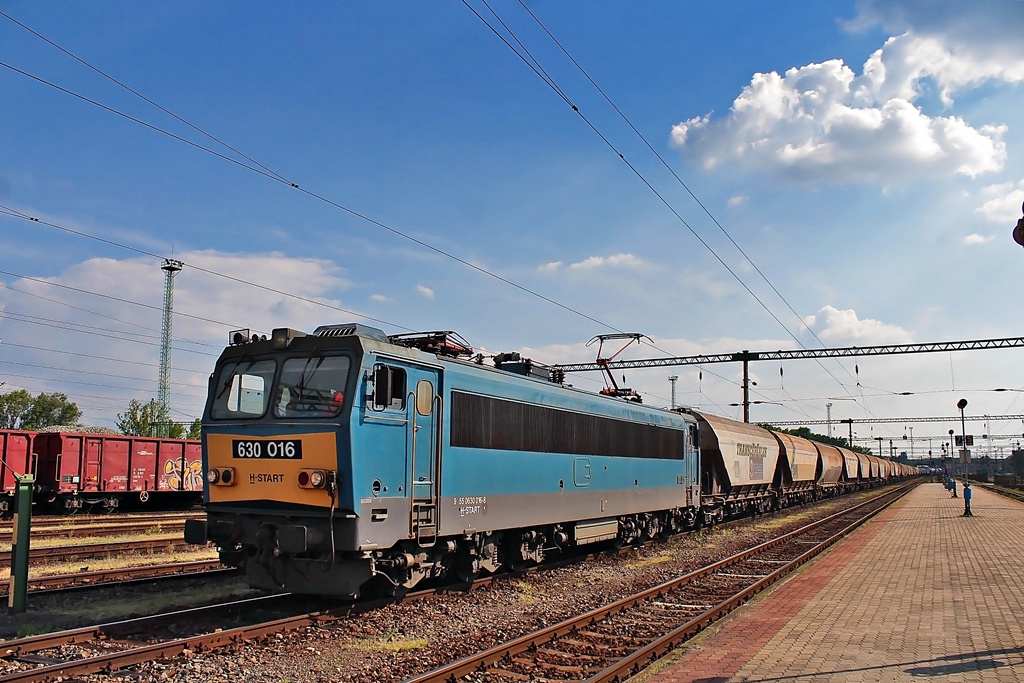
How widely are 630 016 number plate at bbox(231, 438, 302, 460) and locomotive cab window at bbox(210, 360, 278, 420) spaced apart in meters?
0.38

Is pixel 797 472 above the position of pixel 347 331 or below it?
below

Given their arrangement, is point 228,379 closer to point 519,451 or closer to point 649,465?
point 519,451

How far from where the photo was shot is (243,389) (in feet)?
35.4

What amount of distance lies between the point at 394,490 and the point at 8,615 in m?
5.06

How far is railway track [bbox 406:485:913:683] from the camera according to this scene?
8250 millimetres

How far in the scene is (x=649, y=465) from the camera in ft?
63.6

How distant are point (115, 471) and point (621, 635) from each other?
25.7 meters

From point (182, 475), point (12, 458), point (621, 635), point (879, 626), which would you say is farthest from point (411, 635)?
point (182, 475)

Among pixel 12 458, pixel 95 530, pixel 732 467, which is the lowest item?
pixel 95 530

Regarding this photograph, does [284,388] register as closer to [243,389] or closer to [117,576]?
[243,389]

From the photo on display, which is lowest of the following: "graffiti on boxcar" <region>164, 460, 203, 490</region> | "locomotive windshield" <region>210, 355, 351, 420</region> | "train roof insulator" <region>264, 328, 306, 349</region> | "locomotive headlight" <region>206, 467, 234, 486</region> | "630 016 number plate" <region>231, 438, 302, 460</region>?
"graffiti on boxcar" <region>164, 460, 203, 490</region>

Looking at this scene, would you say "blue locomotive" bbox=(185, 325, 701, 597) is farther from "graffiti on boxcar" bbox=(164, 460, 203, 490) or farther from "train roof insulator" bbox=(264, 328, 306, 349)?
"graffiti on boxcar" bbox=(164, 460, 203, 490)

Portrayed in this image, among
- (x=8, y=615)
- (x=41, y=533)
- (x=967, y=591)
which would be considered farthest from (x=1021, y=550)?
(x=41, y=533)

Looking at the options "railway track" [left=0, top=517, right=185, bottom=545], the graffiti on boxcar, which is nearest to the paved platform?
"railway track" [left=0, top=517, right=185, bottom=545]
